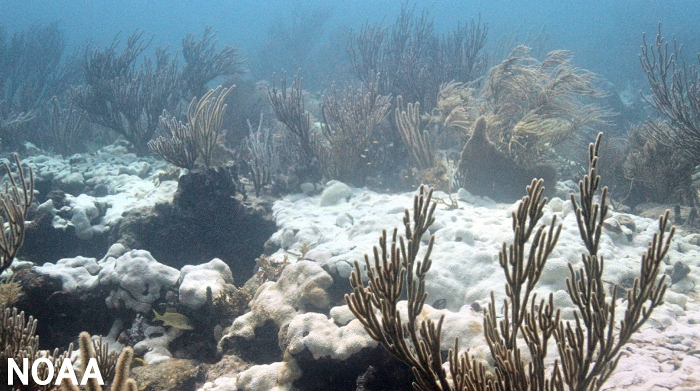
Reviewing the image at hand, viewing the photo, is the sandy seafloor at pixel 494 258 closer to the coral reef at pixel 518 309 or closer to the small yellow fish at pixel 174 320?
the coral reef at pixel 518 309

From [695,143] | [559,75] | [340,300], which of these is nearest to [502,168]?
[559,75]

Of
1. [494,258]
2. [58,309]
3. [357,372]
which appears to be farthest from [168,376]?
[494,258]

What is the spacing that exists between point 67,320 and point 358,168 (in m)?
5.48

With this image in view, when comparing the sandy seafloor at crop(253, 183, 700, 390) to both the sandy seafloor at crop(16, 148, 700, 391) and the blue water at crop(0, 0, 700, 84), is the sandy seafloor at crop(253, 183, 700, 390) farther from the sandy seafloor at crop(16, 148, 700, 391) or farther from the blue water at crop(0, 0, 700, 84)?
the blue water at crop(0, 0, 700, 84)

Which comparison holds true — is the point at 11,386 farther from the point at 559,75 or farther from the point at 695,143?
the point at 695,143

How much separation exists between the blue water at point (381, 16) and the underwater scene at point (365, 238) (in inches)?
595

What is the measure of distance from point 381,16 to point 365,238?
53.6 meters

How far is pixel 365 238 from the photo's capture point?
4910mm

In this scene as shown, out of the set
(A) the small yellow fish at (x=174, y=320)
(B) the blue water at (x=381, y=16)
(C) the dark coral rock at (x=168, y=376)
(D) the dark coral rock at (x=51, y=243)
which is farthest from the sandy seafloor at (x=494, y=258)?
(B) the blue water at (x=381, y=16)

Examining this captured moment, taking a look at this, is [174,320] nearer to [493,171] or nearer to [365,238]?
[365,238]

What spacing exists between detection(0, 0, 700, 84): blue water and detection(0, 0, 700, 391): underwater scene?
15.1m

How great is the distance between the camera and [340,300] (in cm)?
398

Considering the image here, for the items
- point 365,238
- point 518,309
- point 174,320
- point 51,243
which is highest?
point 51,243

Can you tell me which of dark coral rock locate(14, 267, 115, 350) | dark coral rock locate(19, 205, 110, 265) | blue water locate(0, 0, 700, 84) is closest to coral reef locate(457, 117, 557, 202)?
dark coral rock locate(14, 267, 115, 350)
